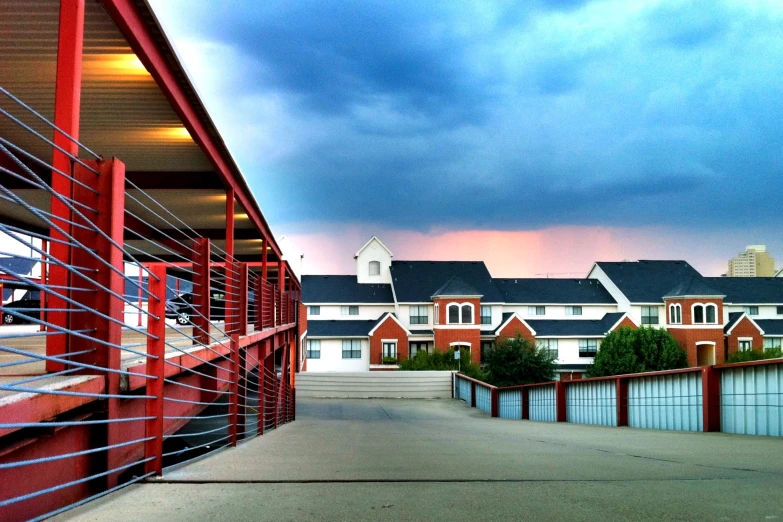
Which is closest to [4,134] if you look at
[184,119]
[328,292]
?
[184,119]

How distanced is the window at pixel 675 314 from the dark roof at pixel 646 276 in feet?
11.1

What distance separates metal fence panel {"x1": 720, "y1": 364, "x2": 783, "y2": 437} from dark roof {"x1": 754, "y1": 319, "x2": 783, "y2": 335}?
50.8m

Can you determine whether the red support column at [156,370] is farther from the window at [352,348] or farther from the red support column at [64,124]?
the window at [352,348]

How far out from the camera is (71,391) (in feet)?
11.3

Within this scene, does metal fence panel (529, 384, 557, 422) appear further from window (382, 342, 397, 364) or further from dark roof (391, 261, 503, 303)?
dark roof (391, 261, 503, 303)

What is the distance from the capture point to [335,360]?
5412 cm

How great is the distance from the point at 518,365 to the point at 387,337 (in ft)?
47.3

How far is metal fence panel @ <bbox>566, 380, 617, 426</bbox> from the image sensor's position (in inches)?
549

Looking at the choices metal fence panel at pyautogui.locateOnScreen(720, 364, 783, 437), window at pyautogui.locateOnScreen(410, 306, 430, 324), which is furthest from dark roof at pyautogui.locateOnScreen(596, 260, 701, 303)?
metal fence panel at pyautogui.locateOnScreen(720, 364, 783, 437)

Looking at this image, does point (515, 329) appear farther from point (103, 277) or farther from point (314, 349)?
point (103, 277)

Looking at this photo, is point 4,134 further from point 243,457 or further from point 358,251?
point 358,251

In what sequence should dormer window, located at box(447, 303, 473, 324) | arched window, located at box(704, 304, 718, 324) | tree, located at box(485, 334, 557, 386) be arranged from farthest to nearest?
arched window, located at box(704, 304, 718, 324)
dormer window, located at box(447, 303, 473, 324)
tree, located at box(485, 334, 557, 386)

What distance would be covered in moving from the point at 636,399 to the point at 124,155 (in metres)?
10.9

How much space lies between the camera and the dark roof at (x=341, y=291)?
57.4 meters
